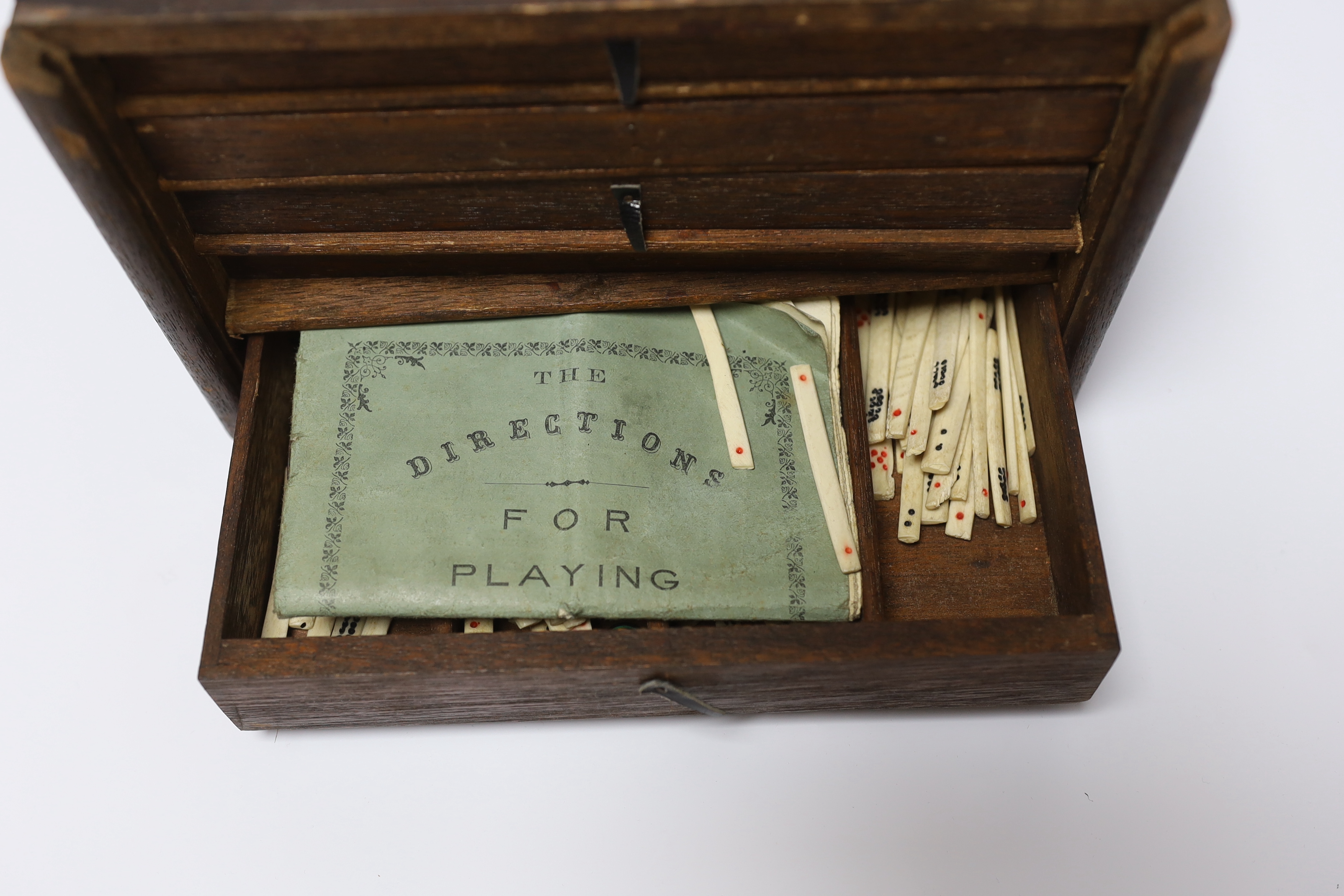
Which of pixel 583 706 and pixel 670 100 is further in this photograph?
pixel 583 706

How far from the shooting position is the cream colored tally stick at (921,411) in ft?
6.78

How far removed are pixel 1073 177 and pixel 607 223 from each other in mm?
683

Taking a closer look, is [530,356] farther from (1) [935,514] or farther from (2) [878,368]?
(1) [935,514]

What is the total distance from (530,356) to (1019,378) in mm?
834

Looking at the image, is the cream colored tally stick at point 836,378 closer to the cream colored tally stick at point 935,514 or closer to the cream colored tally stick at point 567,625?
the cream colored tally stick at point 935,514

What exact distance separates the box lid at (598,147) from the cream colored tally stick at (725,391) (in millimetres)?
94

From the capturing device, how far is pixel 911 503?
2061mm

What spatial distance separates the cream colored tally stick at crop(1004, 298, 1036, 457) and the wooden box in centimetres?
4

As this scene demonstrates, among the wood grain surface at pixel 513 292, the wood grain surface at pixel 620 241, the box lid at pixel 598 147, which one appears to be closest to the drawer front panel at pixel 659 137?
the box lid at pixel 598 147

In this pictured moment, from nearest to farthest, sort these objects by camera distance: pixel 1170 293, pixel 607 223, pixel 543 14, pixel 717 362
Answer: pixel 543 14 < pixel 607 223 < pixel 717 362 < pixel 1170 293

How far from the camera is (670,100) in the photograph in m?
1.61

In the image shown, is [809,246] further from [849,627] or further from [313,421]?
[313,421]

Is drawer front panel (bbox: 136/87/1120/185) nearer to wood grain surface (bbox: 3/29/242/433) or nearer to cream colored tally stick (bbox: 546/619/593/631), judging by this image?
wood grain surface (bbox: 3/29/242/433)

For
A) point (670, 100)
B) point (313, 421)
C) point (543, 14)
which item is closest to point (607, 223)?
point (670, 100)
